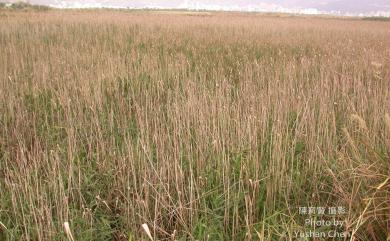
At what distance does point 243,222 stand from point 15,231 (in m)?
1.24

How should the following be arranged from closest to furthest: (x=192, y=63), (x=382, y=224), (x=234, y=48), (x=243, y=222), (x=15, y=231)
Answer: (x=382, y=224), (x=15, y=231), (x=243, y=222), (x=192, y=63), (x=234, y=48)

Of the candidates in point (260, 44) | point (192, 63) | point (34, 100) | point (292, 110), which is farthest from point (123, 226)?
point (260, 44)

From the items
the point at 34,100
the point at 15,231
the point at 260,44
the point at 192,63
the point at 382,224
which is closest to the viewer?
the point at 382,224

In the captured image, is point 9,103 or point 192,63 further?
point 192,63

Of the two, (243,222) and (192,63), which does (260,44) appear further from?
(243,222)

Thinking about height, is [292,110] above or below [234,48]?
below

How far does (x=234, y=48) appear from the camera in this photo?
761 cm

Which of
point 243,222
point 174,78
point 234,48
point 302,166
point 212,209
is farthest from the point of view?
point 234,48

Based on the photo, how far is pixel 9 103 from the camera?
A: 3402mm

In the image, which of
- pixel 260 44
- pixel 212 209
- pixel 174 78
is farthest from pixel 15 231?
pixel 260 44

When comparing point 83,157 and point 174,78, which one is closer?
point 83,157

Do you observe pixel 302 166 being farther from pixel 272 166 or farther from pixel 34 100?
pixel 34 100

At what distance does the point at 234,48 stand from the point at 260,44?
1003 mm

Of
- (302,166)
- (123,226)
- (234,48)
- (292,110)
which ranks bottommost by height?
(123,226)
